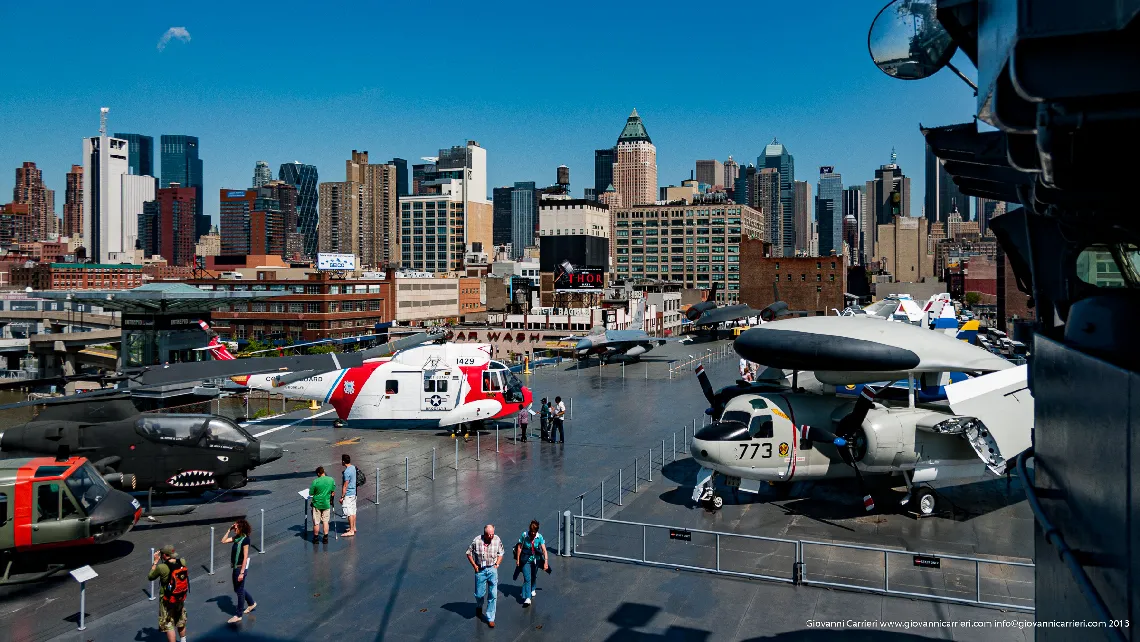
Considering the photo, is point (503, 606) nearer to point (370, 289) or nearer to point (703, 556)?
point (703, 556)

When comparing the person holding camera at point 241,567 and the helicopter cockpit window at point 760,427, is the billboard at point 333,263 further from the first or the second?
the person holding camera at point 241,567

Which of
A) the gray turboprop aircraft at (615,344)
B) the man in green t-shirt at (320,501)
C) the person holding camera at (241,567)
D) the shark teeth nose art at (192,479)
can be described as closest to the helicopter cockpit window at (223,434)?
the shark teeth nose art at (192,479)

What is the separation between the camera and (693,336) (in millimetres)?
70375

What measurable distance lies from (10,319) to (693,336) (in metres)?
73.2

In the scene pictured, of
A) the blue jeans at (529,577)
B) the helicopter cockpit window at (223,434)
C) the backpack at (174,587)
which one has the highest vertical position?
the helicopter cockpit window at (223,434)

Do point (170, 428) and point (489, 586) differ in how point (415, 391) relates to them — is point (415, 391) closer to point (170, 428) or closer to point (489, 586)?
point (170, 428)

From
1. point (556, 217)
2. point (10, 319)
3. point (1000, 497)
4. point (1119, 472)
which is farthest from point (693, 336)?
point (556, 217)

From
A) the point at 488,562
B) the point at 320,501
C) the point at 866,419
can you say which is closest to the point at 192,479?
the point at 320,501

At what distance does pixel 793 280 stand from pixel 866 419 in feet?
321

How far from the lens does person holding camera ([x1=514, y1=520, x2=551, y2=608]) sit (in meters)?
13.1

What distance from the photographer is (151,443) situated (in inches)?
701

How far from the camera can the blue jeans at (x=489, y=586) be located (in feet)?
40.3

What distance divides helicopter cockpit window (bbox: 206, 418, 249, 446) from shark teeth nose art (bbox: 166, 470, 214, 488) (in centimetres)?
72

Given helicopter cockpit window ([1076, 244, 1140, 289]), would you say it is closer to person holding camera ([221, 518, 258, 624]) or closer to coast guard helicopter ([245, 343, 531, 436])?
person holding camera ([221, 518, 258, 624])
